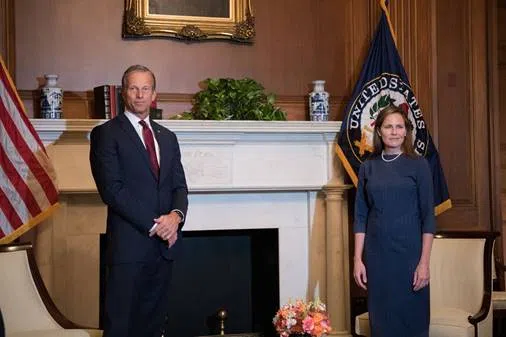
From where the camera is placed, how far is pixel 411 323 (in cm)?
290

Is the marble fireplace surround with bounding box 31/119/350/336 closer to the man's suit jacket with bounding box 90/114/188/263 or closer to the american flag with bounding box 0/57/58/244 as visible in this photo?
the american flag with bounding box 0/57/58/244

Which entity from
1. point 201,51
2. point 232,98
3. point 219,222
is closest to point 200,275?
point 219,222

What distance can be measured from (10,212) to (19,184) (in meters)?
0.16

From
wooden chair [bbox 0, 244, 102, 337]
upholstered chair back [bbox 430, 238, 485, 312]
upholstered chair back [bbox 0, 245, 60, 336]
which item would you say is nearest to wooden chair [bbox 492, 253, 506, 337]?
upholstered chair back [bbox 430, 238, 485, 312]

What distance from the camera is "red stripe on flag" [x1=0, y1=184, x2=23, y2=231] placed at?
362 cm

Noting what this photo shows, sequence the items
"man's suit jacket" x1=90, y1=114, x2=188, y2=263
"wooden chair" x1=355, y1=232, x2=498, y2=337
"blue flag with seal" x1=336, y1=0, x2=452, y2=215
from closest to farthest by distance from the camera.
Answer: "man's suit jacket" x1=90, y1=114, x2=188, y2=263
"wooden chair" x1=355, y1=232, x2=498, y2=337
"blue flag with seal" x1=336, y1=0, x2=452, y2=215

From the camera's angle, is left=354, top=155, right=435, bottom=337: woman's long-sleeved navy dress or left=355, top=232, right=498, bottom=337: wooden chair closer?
left=354, top=155, right=435, bottom=337: woman's long-sleeved navy dress

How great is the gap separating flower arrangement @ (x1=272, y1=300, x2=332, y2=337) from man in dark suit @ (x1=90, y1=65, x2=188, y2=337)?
1.84 feet

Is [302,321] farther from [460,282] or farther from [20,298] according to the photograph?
[20,298]

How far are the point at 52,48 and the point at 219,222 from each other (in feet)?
4.81

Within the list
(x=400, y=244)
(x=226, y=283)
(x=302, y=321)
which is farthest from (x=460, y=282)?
(x=226, y=283)

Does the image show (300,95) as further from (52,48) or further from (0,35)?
(0,35)

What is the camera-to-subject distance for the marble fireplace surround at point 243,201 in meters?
3.95

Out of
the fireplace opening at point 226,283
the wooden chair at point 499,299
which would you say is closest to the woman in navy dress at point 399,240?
the wooden chair at point 499,299
